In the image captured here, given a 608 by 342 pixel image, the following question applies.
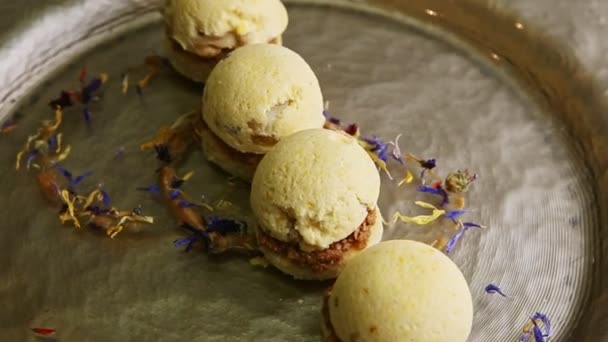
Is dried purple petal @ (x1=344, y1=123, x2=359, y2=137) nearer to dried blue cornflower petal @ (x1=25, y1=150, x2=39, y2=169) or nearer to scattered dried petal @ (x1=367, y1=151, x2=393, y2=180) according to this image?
scattered dried petal @ (x1=367, y1=151, x2=393, y2=180)

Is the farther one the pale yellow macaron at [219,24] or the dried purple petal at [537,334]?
the pale yellow macaron at [219,24]

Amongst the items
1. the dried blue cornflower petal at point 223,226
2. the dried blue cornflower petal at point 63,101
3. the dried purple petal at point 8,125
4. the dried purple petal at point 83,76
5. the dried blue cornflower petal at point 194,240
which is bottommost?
the dried blue cornflower petal at point 194,240

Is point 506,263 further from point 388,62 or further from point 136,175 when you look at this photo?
point 136,175

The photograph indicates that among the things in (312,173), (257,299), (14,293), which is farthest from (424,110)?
(14,293)

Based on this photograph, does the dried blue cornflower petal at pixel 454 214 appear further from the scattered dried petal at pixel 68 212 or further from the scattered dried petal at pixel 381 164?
the scattered dried petal at pixel 68 212

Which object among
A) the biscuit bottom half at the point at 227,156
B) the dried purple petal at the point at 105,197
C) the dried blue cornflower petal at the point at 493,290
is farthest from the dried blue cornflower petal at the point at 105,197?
the dried blue cornflower petal at the point at 493,290

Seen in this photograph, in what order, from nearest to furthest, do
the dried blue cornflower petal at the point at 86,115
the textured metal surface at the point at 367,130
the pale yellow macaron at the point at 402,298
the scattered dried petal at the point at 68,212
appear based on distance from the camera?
the pale yellow macaron at the point at 402,298 < the textured metal surface at the point at 367,130 < the scattered dried petal at the point at 68,212 < the dried blue cornflower petal at the point at 86,115
